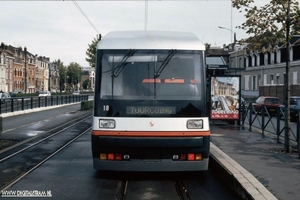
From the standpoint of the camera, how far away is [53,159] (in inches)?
387

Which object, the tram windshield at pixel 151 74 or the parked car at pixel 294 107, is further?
the parked car at pixel 294 107

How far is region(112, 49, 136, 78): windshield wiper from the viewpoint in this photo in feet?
24.0

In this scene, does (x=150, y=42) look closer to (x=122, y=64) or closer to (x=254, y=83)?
(x=122, y=64)

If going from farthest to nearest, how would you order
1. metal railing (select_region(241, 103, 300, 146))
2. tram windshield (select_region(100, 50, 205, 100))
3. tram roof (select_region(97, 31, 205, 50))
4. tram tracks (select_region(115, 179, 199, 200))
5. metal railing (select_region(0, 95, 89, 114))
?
metal railing (select_region(0, 95, 89, 114)) → metal railing (select_region(241, 103, 300, 146)) → tram roof (select_region(97, 31, 205, 50)) → tram windshield (select_region(100, 50, 205, 100)) → tram tracks (select_region(115, 179, 199, 200))

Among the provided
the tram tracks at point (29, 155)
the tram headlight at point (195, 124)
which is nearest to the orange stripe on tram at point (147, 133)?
the tram headlight at point (195, 124)

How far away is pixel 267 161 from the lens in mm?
8594

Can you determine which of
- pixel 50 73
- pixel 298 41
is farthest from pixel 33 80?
pixel 298 41

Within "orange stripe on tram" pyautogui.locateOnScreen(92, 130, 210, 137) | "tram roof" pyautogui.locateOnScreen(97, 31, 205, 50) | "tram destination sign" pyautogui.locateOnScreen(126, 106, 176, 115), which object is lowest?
"orange stripe on tram" pyautogui.locateOnScreen(92, 130, 210, 137)

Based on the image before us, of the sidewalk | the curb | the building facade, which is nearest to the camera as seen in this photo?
the curb

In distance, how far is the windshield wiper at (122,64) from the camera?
7.30m

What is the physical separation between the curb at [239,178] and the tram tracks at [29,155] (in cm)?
397

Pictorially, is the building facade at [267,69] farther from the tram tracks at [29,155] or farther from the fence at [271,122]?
the tram tracks at [29,155]

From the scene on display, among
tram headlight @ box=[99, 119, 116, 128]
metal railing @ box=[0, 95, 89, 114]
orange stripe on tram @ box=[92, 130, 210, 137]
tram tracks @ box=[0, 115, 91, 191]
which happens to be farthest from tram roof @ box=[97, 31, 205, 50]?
metal railing @ box=[0, 95, 89, 114]

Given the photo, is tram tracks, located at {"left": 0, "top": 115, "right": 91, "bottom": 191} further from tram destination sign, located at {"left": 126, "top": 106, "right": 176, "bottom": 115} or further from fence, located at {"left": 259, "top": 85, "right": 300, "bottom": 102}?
fence, located at {"left": 259, "top": 85, "right": 300, "bottom": 102}
